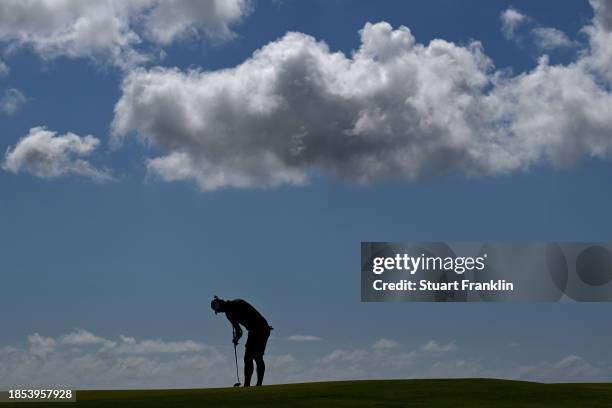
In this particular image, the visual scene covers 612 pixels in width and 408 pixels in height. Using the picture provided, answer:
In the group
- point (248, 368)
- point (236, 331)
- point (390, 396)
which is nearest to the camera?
point (390, 396)

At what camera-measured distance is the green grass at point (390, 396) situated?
3058 centimetres

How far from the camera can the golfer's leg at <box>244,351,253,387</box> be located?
129 feet

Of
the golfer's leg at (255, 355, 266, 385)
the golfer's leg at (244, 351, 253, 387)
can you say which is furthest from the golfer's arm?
the golfer's leg at (255, 355, 266, 385)

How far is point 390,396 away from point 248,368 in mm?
8491

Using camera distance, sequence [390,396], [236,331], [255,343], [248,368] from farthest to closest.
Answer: [248,368] → [255,343] → [236,331] → [390,396]

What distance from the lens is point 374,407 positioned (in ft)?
97.1

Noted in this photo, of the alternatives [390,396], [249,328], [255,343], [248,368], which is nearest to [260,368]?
[248,368]

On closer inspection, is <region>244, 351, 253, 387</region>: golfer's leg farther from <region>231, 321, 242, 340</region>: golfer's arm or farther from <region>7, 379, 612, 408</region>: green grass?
<region>7, 379, 612, 408</region>: green grass

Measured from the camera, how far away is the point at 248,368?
39281 millimetres

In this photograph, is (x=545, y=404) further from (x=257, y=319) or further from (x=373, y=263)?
(x=373, y=263)

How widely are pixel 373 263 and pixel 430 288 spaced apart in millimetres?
3340

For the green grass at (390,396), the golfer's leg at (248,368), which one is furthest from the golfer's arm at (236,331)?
the green grass at (390,396)

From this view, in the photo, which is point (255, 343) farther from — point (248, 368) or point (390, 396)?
point (390, 396)

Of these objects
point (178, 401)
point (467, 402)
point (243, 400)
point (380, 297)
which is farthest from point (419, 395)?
point (380, 297)
